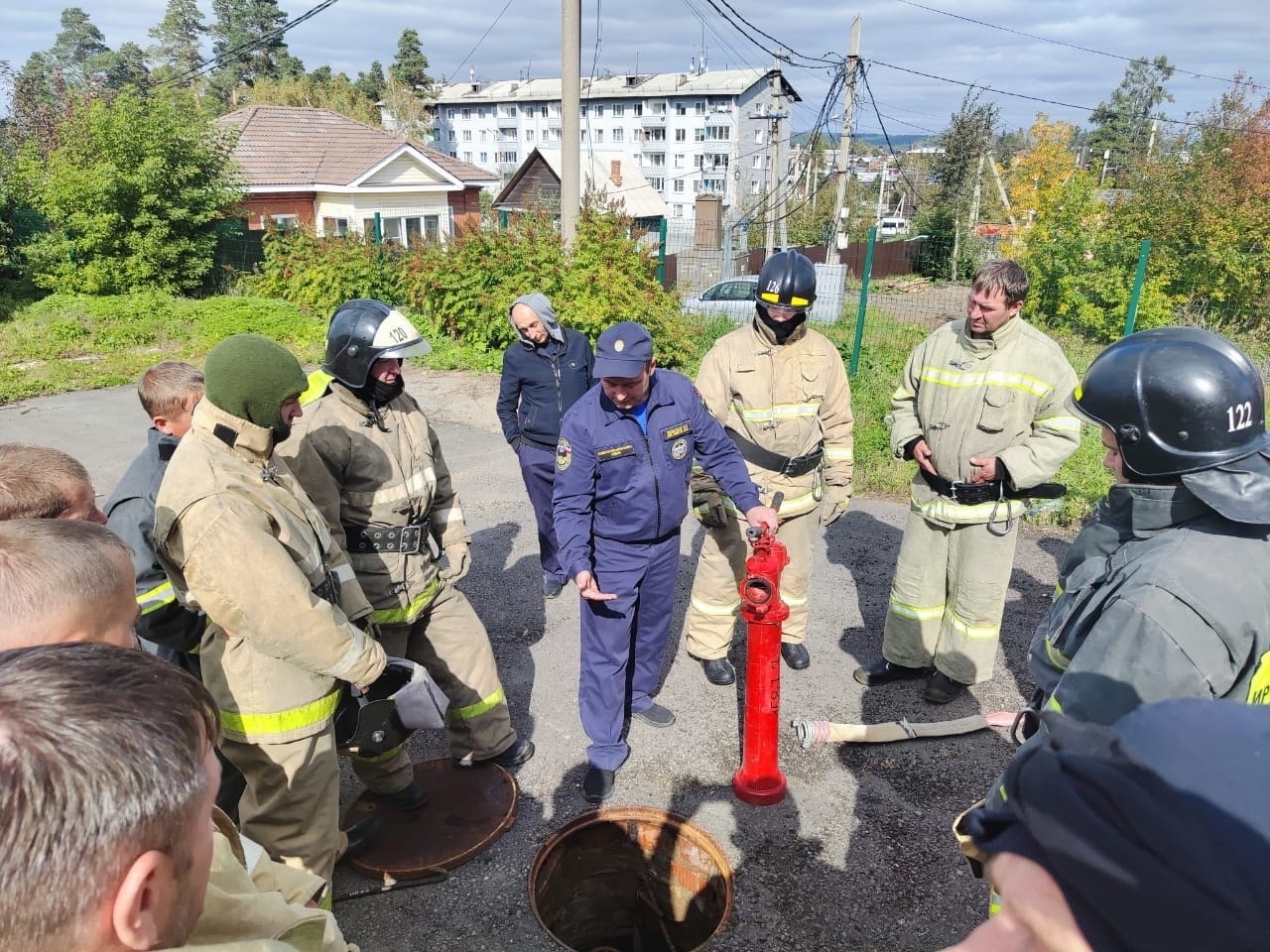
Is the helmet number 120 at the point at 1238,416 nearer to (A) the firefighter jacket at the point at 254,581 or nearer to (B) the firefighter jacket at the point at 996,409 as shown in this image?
(B) the firefighter jacket at the point at 996,409

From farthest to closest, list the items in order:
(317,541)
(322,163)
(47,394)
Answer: (322,163), (47,394), (317,541)

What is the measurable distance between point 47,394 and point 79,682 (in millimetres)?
11985

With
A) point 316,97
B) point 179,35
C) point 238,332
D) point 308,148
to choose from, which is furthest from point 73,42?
point 238,332

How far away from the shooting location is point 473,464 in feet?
25.4

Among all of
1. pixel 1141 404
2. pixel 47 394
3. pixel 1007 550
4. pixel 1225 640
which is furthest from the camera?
pixel 47 394

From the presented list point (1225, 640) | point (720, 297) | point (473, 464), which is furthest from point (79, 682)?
point (720, 297)

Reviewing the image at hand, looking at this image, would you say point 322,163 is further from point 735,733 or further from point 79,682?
point 79,682

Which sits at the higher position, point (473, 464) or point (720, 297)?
point (720, 297)

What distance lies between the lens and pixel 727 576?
→ 4.34 meters

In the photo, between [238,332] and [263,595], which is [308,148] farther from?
[263,595]

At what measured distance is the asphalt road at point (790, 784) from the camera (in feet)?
9.32

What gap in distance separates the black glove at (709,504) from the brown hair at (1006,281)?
1580 millimetres

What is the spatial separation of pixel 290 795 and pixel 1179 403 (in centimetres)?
266

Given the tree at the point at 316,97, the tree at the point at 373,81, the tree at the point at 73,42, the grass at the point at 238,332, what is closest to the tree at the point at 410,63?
the tree at the point at 373,81
